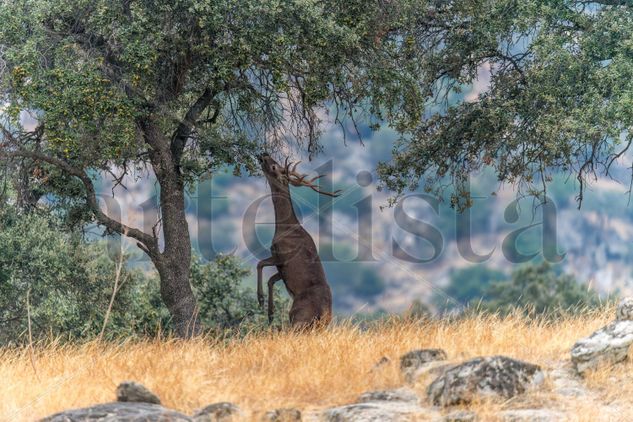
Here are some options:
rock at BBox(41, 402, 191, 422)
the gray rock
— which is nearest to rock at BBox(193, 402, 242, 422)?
rock at BBox(41, 402, 191, 422)

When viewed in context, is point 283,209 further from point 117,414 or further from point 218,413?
point 117,414

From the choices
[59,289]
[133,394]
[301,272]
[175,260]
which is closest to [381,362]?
[133,394]

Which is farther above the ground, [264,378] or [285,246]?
[285,246]

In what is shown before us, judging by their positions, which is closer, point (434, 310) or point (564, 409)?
point (564, 409)

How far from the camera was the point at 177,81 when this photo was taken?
1609cm

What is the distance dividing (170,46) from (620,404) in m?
9.79

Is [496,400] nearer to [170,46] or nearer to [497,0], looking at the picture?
[170,46]

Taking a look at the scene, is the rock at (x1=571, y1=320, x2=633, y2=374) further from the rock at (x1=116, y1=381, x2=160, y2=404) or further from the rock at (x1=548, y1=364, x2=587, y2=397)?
the rock at (x1=116, y1=381, x2=160, y2=404)

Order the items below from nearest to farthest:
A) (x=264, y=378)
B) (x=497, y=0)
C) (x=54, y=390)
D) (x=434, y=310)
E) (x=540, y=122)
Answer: (x=54, y=390) → (x=264, y=378) → (x=434, y=310) → (x=540, y=122) → (x=497, y=0)

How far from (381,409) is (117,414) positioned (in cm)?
273

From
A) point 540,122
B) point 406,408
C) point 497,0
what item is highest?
point 497,0

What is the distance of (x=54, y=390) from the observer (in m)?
9.34

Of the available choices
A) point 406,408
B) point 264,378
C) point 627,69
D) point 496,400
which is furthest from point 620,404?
point 627,69

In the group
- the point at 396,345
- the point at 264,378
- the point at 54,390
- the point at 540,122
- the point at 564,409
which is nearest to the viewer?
the point at 564,409
